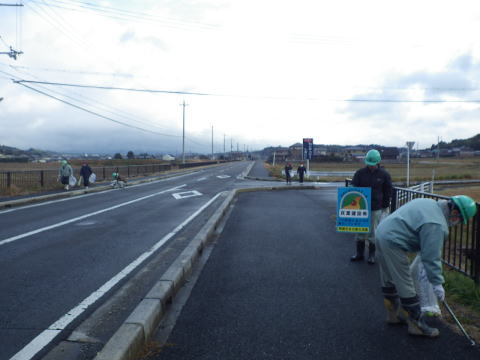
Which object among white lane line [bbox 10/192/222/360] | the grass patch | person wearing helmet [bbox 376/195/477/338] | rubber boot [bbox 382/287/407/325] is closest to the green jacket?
person wearing helmet [bbox 376/195/477/338]

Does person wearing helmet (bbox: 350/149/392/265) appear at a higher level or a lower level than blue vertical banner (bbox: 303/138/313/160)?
lower

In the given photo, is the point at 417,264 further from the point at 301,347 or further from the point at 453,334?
the point at 301,347

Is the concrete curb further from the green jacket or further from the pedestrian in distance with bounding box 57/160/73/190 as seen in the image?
the pedestrian in distance with bounding box 57/160/73/190

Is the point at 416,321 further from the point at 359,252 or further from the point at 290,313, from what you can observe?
the point at 359,252

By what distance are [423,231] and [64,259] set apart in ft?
18.4

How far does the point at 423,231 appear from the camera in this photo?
3387mm

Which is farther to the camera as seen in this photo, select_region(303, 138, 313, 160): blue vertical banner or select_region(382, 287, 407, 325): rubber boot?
select_region(303, 138, 313, 160): blue vertical banner

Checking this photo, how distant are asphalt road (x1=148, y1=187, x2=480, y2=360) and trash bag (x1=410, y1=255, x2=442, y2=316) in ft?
0.87

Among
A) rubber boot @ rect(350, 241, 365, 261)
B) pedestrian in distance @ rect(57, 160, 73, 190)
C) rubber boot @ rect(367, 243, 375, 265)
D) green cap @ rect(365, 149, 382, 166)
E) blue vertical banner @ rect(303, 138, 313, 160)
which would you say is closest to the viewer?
green cap @ rect(365, 149, 382, 166)

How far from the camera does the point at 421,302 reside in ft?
12.7

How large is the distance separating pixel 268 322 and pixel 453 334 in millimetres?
1816

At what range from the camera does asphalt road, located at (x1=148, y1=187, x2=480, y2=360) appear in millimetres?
3484

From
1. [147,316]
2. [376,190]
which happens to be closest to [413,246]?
[147,316]

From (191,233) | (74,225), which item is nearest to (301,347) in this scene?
(191,233)
